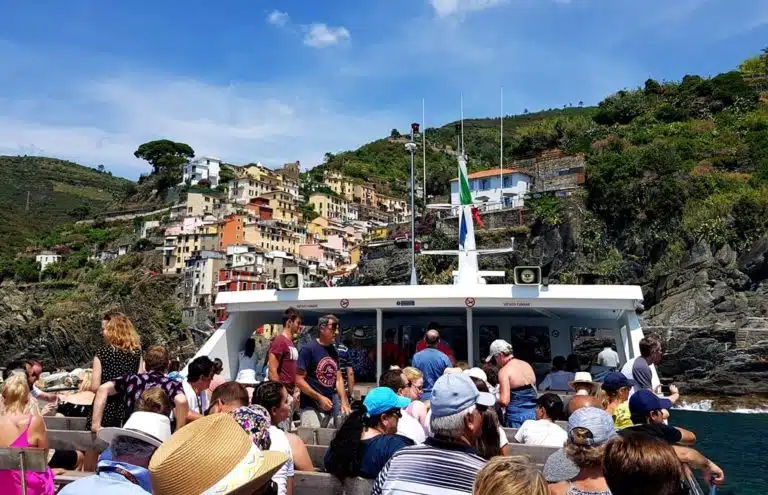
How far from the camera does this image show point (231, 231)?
78.7 metres

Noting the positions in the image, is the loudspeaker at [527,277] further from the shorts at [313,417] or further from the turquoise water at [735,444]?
the turquoise water at [735,444]

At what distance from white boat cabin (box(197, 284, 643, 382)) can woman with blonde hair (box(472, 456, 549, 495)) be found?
20.7 feet

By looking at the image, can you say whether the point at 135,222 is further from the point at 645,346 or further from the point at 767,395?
the point at 645,346

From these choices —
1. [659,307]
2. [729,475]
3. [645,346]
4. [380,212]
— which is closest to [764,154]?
[659,307]

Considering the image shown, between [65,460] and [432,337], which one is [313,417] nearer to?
[432,337]

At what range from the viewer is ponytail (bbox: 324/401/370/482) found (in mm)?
3410

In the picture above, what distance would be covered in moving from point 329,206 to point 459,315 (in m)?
91.5

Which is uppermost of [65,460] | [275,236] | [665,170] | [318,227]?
[318,227]

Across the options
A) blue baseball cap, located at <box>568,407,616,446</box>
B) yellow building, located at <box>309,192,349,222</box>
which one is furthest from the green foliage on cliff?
yellow building, located at <box>309,192,349,222</box>

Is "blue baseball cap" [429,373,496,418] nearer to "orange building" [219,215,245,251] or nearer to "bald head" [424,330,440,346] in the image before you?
"bald head" [424,330,440,346]

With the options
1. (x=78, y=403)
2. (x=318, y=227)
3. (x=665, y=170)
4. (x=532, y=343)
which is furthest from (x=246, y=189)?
(x=78, y=403)

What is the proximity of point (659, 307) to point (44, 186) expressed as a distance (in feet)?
509

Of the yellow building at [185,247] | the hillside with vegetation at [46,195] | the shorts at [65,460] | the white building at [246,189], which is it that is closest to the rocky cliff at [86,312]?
the yellow building at [185,247]

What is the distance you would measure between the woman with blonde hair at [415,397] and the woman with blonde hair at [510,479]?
283 centimetres
